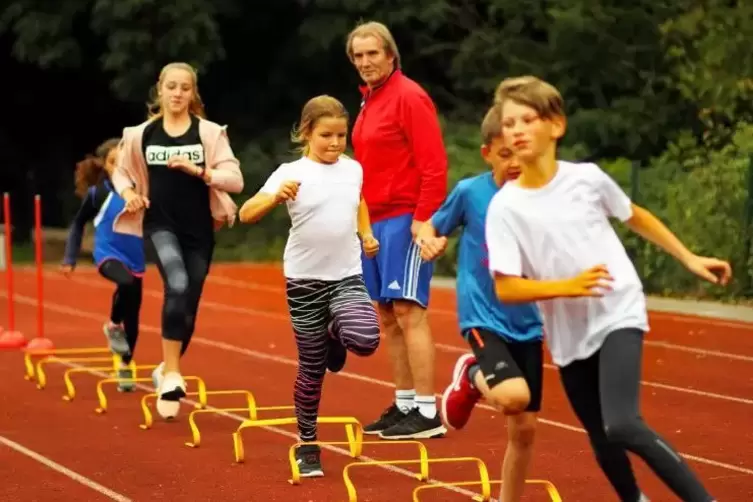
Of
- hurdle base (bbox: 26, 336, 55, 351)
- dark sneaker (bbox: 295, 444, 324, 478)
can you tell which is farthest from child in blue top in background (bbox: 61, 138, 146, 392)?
dark sneaker (bbox: 295, 444, 324, 478)

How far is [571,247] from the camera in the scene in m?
5.20

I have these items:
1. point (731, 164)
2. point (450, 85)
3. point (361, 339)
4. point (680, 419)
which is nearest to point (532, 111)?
point (361, 339)

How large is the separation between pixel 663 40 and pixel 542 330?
59.5 ft

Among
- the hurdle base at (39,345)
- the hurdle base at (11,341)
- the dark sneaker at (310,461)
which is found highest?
the dark sneaker at (310,461)

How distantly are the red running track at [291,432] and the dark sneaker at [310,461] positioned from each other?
9cm

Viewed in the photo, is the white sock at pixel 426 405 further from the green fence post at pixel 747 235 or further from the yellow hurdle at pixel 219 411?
the green fence post at pixel 747 235

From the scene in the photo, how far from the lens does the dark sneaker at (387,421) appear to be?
27.8 feet

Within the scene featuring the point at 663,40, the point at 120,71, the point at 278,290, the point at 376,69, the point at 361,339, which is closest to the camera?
the point at 361,339

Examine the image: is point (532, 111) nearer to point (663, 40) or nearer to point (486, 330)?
point (486, 330)

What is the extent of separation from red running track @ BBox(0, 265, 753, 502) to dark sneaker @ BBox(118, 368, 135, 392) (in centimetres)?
12

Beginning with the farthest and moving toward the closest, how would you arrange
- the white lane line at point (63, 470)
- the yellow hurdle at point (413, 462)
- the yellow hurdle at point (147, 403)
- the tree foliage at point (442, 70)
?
the tree foliage at point (442, 70)
the yellow hurdle at point (147, 403)
the white lane line at point (63, 470)
the yellow hurdle at point (413, 462)

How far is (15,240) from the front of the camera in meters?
31.2

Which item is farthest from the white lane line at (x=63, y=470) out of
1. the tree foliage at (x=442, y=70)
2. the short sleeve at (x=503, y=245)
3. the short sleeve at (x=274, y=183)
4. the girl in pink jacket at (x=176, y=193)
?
the tree foliage at (x=442, y=70)

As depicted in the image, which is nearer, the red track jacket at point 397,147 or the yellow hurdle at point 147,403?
the red track jacket at point 397,147
